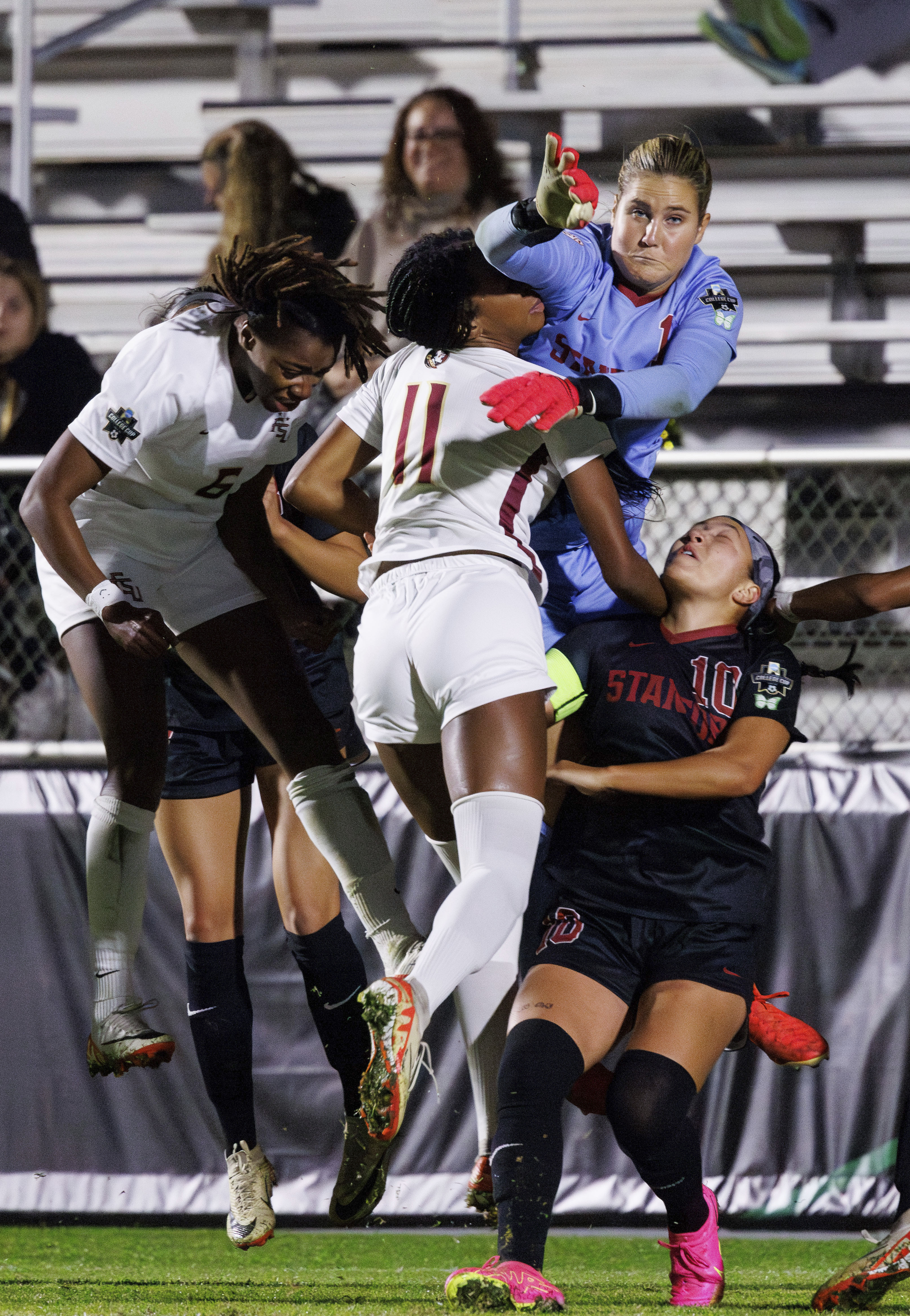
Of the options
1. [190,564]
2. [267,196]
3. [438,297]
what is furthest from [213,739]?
[267,196]

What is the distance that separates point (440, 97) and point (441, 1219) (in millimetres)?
3480

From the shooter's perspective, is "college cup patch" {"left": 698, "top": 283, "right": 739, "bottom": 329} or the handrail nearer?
"college cup patch" {"left": 698, "top": 283, "right": 739, "bottom": 329}

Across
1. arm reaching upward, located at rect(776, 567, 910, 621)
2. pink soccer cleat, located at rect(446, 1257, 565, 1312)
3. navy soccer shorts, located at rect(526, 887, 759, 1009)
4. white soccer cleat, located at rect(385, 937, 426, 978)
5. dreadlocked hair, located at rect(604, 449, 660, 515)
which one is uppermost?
dreadlocked hair, located at rect(604, 449, 660, 515)

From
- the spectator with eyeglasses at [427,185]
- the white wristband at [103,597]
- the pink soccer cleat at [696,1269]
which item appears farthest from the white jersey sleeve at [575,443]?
the spectator with eyeglasses at [427,185]

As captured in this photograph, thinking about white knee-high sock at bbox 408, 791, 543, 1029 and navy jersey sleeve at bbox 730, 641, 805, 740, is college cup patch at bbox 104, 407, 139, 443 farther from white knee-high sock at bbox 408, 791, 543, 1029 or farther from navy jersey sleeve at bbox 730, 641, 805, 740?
navy jersey sleeve at bbox 730, 641, 805, 740

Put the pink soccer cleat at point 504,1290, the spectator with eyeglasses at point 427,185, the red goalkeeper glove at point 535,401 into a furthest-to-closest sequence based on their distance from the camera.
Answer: the spectator with eyeglasses at point 427,185
the red goalkeeper glove at point 535,401
the pink soccer cleat at point 504,1290

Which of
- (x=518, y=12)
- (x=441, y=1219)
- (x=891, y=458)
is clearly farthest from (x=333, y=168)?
(x=441, y=1219)

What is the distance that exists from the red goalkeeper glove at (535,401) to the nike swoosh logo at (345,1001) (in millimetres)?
1286

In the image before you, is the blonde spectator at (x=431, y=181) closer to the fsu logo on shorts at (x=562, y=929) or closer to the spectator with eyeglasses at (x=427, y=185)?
the spectator with eyeglasses at (x=427, y=185)

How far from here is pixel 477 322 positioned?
2523mm

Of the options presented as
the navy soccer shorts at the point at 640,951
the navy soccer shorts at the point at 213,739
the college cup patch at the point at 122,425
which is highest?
the college cup patch at the point at 122,425

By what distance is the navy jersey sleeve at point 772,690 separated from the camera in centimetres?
255

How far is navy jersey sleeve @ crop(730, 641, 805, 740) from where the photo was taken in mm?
2555

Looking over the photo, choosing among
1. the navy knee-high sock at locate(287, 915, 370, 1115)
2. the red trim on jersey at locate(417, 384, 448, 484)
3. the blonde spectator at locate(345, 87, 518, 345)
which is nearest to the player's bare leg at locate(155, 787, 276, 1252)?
the navy knee-high sock at locate(287, 915, 370, 1115)
